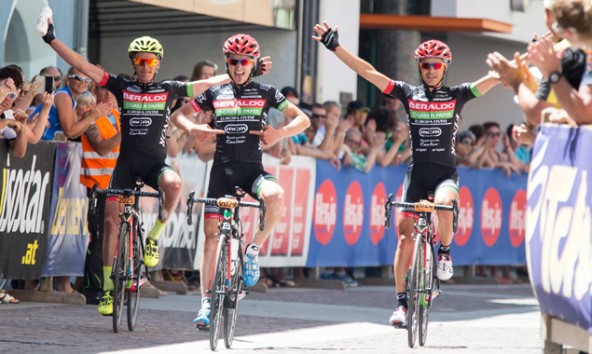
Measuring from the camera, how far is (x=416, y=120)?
39.3ft

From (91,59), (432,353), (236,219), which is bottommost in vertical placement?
(432,353)

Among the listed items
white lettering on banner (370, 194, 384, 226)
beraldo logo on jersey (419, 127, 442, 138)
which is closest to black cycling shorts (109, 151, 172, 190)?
beraldo logo on jersey (419, 127, 442, 138)

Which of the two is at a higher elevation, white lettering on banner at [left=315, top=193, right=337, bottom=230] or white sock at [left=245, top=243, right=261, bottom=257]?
white lettering on banner at [left=315, top=193, right=337, bottom=230]

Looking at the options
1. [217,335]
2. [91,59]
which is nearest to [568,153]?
[217,335]

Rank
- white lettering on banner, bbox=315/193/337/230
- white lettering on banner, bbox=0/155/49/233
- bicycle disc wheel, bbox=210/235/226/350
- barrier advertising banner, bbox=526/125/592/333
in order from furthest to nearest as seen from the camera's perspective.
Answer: white lettering on banner, bbox=315/193/337/230 → white lettering on banner, bbox=0/155/49/233 → bicycle disc wheel, bbox=210/235/226/350 → barrier advertising banner, bbox=526/125/592/333

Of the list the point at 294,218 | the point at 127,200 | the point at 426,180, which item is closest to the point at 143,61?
the point at 127,200

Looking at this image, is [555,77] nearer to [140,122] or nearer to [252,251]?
[252,251]

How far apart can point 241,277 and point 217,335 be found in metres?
0.61

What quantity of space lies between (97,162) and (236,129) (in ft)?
9.61

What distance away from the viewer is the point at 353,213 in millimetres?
18734

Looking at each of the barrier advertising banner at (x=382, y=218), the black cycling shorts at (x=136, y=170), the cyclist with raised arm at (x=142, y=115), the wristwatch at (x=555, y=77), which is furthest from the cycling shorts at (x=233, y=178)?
the barrier advertising banner at (x=382, y=218)

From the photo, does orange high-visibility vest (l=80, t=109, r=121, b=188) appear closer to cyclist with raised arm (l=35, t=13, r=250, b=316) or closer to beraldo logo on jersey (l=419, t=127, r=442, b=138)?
cyclist with raised arm (l=35, t=13, r=250, b=316)

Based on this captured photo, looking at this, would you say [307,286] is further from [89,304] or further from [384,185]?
[89,304]

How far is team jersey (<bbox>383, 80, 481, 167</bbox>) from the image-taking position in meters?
11.9
